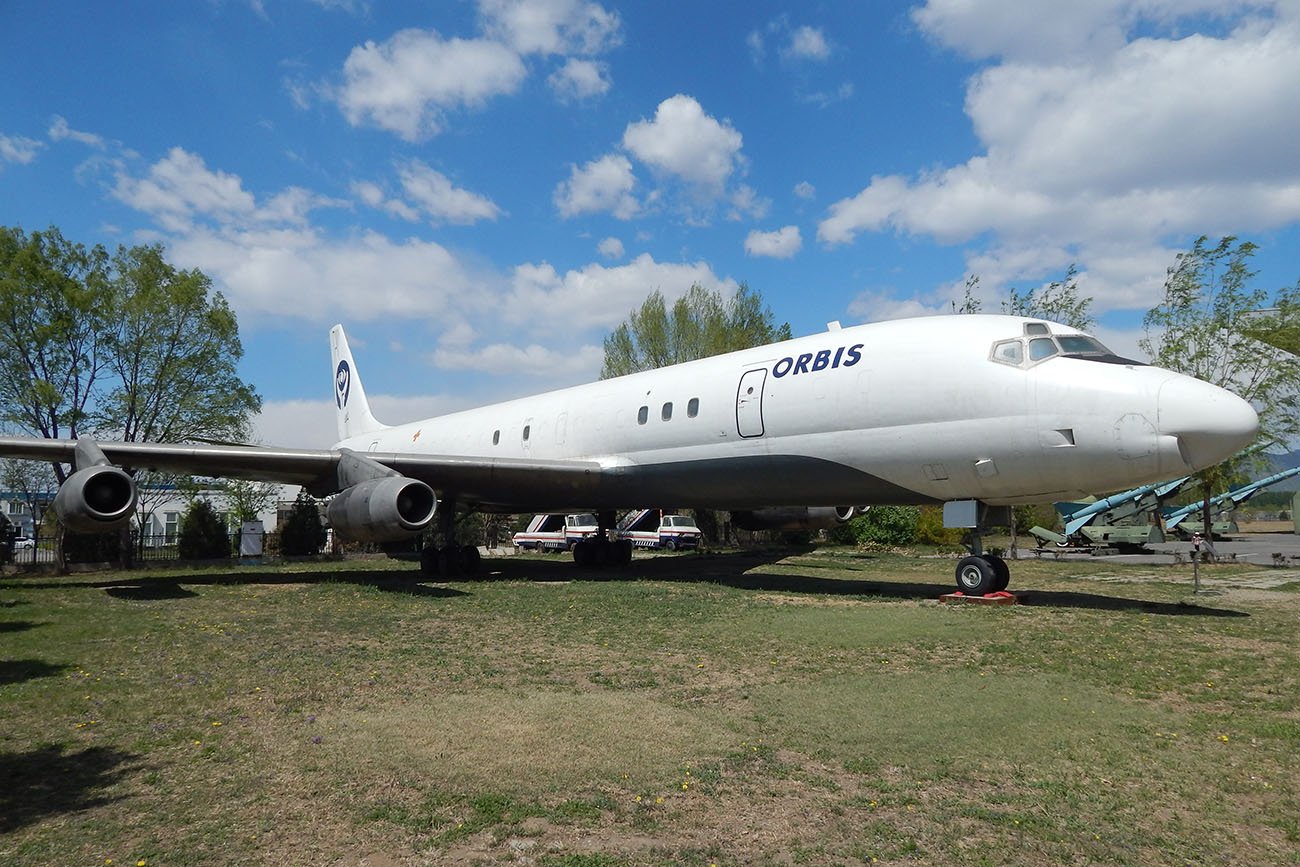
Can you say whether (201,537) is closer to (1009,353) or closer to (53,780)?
(53,780)

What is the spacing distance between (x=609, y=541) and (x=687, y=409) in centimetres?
625

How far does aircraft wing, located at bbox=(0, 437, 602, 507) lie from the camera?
14859mm

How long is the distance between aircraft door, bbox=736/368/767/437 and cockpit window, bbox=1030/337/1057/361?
411 cm

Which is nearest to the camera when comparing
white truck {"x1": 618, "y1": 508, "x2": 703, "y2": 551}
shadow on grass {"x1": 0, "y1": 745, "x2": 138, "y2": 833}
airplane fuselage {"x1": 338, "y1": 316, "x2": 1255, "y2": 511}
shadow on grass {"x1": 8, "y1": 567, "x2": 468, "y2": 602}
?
shadow on grass {"x1": 0, "y1": 745, "x2": 138, "y2": 833}

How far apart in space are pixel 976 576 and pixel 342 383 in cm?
2248

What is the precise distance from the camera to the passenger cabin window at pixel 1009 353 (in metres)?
10.8

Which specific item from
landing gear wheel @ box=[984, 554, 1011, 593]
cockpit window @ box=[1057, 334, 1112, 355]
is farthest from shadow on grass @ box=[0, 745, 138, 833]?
cockpit window @ box=[1057, 334, 1112, 355]

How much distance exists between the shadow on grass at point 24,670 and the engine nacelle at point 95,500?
590cm

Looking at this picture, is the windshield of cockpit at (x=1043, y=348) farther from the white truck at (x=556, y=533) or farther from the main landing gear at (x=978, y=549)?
the white truck at (x=556, y=533)

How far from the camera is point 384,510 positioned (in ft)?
42.0

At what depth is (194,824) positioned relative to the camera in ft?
12.4

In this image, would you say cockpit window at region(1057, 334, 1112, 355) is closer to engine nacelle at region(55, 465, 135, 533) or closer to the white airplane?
the white airplane

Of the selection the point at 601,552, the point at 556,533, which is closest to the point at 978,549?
the point at 601,552

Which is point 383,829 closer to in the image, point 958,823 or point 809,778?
point 809,778
